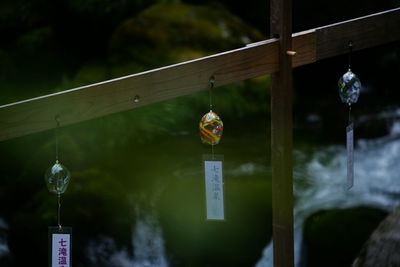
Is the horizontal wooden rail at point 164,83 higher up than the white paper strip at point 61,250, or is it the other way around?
the horizontal wooden rail at point 164,83

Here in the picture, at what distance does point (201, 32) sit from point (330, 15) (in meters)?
1.32

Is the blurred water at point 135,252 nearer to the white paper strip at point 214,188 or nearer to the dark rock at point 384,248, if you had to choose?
the dark rock at point 384,248

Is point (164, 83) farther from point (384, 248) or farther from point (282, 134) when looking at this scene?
point (384, 248)

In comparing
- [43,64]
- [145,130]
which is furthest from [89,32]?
[145,130]

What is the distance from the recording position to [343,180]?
236 inches

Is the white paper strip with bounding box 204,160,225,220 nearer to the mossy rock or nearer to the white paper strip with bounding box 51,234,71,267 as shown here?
the white paper strip with bounding box 51,234,71,267

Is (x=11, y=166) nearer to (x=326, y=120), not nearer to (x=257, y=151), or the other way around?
(x=257, y=151)

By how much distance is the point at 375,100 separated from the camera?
7.50 metres

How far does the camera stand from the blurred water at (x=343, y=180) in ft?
17.8

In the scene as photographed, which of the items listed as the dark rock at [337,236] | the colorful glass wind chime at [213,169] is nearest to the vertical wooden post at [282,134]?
the colorful glass wind chime at [213,169]

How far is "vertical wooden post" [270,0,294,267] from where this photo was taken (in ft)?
9.25

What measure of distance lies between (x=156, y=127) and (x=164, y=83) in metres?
3.89

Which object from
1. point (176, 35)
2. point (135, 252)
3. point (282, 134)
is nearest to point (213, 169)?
point (282, 134)

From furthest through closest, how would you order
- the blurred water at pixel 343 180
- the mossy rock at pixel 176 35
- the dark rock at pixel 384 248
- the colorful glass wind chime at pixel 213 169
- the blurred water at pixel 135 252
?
the mossy rock at pixel 176 35
the blurred water at pixel 343 180
the blurred water at pixel 135 252
the dark rock at pixel 384 248
the colorful glass wind chime at pixel 213 169
